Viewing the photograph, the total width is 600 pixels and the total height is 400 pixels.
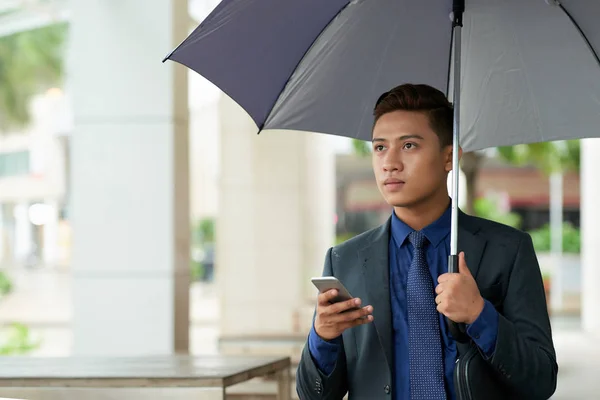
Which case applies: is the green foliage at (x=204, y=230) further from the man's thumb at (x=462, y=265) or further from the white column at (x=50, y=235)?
the man's thumb at (x=462, y=265)

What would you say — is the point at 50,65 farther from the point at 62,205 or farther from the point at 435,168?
the point at 435,168

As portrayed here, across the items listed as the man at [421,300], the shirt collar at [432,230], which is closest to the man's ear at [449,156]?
the man at [421,300]

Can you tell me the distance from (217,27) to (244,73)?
0.24 m

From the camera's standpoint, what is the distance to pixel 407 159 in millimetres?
2877

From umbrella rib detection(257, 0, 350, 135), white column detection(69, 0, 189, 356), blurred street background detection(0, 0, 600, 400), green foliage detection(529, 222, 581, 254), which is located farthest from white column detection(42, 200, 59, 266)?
umbrella rib detection(257, 0, 350, 135)

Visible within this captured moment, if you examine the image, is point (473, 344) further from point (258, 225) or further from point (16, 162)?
point (16, 162)

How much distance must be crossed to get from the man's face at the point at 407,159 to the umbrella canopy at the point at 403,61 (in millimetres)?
660

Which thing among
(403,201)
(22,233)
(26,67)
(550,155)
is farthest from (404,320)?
(22,233)

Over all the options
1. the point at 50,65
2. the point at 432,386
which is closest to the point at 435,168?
the point at 432,386

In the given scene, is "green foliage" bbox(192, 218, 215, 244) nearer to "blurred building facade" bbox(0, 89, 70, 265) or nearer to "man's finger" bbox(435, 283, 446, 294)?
"blurred building facade" bbox(0, 89, 70, 265)

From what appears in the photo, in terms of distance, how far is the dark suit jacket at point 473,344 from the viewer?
2678 millimetres

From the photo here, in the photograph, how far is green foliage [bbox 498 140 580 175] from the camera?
21844 millimetres

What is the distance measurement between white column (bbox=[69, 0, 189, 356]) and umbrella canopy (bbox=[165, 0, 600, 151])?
325cm

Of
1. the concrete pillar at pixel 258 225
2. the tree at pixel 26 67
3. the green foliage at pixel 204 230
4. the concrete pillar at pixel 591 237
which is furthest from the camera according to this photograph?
the green foliage at pixel 204 230
